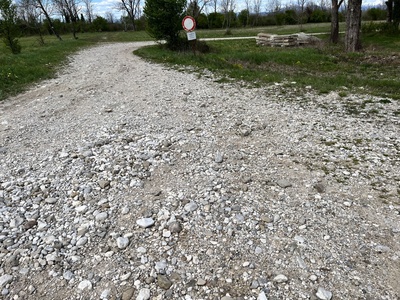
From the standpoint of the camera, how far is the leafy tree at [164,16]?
63.4ft

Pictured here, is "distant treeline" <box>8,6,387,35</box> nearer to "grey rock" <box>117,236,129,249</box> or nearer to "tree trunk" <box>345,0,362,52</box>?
"tree trunk" <box>345,0,362,52</box>

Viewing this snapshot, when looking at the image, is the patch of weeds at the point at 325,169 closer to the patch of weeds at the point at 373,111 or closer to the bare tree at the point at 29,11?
the patch of weeds at the point at 373,111

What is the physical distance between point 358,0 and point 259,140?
46.1ft

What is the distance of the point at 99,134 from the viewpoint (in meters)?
6.77

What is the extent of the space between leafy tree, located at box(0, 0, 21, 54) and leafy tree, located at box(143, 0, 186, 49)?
33.8ft

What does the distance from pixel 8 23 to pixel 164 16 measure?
12.0 m

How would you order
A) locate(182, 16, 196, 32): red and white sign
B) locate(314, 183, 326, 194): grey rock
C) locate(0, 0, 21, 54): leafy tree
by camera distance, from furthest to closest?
locate(0, 0, 21, 54): leafy tree → locate(182, 16, 196, 32): red and white sign → locate(314, 183, 326, 194): grey rock

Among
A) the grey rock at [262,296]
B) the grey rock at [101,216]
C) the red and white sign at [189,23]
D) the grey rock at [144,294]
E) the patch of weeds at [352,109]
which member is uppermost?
the red and white sign at [189,23]

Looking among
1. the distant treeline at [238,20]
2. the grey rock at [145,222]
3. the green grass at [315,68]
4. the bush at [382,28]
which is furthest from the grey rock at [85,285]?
the distant treeline at [238,20]

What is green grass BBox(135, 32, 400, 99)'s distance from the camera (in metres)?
9.91

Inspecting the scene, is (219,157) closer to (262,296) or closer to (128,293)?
(262,296)

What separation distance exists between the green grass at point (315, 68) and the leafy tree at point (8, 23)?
38.1ft

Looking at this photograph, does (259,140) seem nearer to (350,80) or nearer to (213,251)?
(213,251)

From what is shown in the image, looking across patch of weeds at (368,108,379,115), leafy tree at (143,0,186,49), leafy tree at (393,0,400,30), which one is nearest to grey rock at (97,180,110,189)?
patch of weeds at (368,108,379,115)
